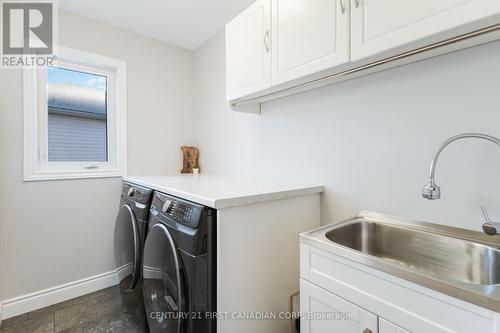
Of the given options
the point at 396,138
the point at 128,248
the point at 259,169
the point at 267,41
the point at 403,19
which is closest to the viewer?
the point at 403,19

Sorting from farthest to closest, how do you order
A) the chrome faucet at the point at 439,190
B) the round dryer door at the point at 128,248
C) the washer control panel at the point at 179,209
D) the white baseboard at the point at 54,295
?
the white baseboard at the point at 54,295
the round dryer door at the point at 128,248
the washer control panel at the point at 179,209
the chrome faucet at the point at 439,190

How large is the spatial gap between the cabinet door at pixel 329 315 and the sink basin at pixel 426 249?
217 mm

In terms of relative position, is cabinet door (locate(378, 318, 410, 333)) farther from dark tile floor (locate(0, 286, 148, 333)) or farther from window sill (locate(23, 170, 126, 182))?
window sill (locate(23, 170, 126, 182))

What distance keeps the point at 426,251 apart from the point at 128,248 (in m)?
1.81

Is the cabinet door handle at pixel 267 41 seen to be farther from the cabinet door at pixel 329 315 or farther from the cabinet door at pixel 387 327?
the cabinet door at pixel 387 327

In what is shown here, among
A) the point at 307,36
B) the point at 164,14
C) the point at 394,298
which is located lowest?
the point at 394,298

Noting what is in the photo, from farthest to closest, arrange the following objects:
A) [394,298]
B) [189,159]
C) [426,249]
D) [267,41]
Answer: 1. [189,159]
2. [267,41]
3. [426,249]
4. [394,298]

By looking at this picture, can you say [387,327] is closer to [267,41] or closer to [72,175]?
[267,41]

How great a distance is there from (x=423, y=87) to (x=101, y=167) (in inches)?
101

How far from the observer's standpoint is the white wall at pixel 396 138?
95cm

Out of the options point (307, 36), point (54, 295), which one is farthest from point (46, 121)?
point (307, 36)

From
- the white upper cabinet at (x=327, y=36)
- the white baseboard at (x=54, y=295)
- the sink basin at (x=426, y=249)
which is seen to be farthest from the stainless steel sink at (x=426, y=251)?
the white baseboard at (x=54, y=295)

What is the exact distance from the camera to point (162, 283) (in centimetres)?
123

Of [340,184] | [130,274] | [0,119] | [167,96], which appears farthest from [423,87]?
[0,119]
